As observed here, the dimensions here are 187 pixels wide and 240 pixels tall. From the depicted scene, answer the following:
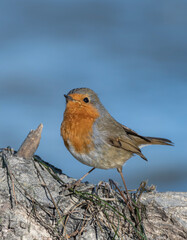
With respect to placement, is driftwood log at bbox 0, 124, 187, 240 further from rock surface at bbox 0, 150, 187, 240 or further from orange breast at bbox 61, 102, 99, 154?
orange breast at bbox 61, 102, 99, 154

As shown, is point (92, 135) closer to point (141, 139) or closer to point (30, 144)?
point (30, 144)

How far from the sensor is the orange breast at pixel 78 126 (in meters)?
3.77

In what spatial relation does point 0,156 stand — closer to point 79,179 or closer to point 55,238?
point 79,179

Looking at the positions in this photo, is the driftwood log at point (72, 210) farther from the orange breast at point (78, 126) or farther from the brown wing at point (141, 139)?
the brown wing at point (141, 139)

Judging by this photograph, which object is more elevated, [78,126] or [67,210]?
[78,126]

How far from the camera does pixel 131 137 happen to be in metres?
4.61

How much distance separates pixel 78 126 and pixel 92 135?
0.18m

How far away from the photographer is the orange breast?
3.77m

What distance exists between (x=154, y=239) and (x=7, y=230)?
1.33m

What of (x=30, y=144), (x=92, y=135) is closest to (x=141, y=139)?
(x=92, y=135)

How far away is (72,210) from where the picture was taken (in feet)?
10.3

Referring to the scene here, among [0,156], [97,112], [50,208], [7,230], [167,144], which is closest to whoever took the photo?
[7,230]

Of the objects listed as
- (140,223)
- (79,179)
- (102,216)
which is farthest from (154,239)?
(79,179)

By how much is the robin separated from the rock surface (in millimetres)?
392
